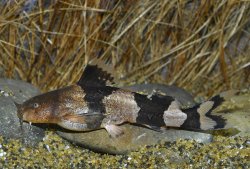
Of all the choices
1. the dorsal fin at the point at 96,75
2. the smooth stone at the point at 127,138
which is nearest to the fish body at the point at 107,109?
the dorsal fin at the point at 96,75

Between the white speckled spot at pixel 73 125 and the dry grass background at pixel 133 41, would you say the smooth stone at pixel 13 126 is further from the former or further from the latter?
the dry grass background at pixel 133 41

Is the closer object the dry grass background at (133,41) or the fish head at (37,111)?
the fish head at (37,111)

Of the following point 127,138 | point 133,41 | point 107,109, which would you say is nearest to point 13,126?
point 107,109

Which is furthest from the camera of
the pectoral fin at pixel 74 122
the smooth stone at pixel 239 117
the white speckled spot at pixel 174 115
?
the smooth stone at pixel 239 117

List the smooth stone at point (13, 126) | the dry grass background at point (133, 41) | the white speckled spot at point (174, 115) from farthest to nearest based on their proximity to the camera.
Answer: the dry grass background at point (133, 41) < the smooth stone at point (13, 126) < the white speckled spot at point (174, 115)

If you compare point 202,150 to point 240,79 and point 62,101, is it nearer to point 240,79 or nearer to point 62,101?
point 62,101

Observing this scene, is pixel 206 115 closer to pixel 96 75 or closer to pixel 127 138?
pixel 127 138
